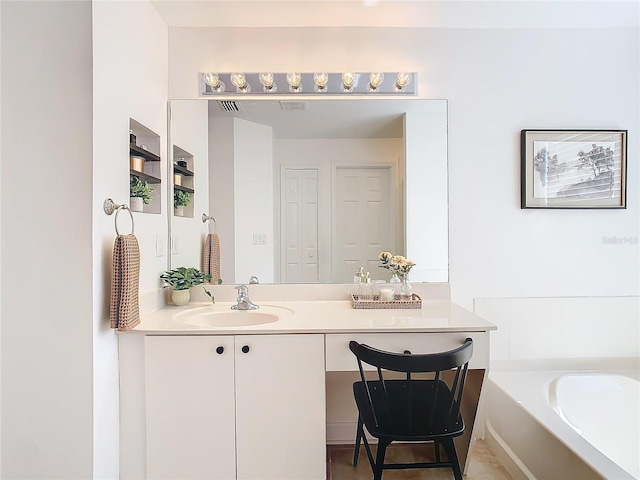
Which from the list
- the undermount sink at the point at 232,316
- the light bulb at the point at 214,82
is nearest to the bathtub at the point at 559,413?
the undermount sink at the point at 232,316

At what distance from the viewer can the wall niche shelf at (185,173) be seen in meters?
2.05

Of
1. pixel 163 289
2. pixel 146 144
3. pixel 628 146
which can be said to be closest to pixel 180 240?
pixel 163 289

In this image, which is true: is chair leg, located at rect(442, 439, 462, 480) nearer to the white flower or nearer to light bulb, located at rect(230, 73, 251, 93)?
the white flower

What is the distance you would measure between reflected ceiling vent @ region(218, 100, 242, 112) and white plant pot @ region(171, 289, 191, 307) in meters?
0.98

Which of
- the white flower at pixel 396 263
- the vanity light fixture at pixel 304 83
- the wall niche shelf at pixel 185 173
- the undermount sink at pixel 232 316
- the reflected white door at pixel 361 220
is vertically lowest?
the undermount sink at pixel 232 316

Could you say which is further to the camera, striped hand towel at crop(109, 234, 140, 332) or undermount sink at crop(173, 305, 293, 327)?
undermount sink at crop(173, 305, 293, 327)

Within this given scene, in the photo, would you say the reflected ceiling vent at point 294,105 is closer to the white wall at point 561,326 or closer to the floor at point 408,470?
the white wall at point 561,326

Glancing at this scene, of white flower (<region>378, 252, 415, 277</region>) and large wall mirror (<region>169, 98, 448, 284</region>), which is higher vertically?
large wall mirror (<region>169, 98, 448, 284</region>)

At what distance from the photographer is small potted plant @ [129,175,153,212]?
1671mm

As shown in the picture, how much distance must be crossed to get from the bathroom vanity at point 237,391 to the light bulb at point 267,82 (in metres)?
1.25

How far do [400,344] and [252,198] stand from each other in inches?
Result: 42.1

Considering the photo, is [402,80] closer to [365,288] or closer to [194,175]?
[365,288]

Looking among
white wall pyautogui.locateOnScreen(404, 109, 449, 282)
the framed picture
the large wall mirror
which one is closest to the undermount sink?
the large wall mirror

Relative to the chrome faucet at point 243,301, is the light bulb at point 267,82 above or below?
above
